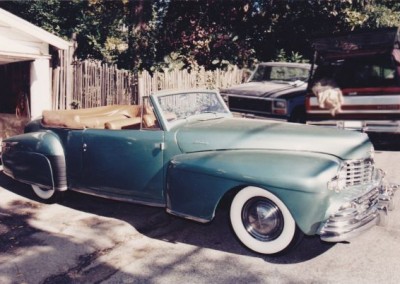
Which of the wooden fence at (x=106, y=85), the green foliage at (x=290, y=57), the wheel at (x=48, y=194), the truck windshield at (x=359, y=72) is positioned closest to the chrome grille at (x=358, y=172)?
the wheel at (x=48, y=194)

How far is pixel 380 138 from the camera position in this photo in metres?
9.23

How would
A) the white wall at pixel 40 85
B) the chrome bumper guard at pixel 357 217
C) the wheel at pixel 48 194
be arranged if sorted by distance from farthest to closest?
the white wall at pixel 40 85 → the wheel at pixel 48 194 → the chrome bumper guard at pixel 357 217

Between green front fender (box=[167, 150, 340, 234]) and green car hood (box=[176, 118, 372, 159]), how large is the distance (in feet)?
0.38

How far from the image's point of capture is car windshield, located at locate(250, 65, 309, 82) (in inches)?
418

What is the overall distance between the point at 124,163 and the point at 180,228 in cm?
98

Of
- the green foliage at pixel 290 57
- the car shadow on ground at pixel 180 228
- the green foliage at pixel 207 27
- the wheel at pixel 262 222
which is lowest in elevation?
the car shadow on ground at pixel 180 228

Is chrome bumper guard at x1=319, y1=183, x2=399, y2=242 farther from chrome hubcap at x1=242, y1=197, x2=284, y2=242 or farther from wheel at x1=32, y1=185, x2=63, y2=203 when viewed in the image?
wheel at x1=32, y1=185, x2=63, y2=203

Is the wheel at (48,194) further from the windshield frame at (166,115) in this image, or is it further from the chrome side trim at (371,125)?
the chrome side trim at (371,125)

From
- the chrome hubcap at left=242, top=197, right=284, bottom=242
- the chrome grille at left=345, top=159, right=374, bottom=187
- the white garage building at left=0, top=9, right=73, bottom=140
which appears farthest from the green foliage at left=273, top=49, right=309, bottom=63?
the chrome hubcap at left=242, top=197, right=284, bottom=242

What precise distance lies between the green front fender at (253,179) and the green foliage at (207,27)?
10660 millimetres

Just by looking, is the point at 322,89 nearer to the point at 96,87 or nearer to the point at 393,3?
the point at 96,87

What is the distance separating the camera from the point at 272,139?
156 inches

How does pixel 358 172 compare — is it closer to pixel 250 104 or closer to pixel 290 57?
pixel 250 104

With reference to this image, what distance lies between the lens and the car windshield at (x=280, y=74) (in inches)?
418
